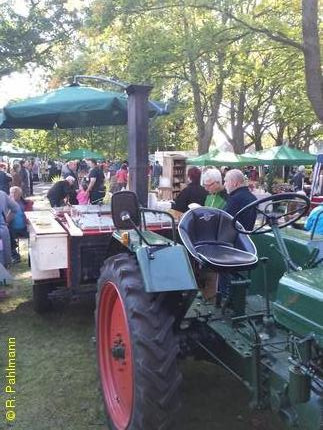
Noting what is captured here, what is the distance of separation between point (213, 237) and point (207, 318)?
2.15 ft

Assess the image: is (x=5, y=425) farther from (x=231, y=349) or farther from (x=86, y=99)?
(x=86, y=99)

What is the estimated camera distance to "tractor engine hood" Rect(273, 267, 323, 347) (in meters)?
2.02

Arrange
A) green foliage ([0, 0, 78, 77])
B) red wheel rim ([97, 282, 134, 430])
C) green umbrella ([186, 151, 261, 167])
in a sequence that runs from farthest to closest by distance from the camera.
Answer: green foliage ([0, 0, 78, 77]) → green umbrella ([186, 151, 261, 167]) → red wheel rim ([97, 282, 134, 430])

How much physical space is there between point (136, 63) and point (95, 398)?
12.1 m

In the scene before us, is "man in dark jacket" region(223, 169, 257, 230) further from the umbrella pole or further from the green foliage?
the green foliage

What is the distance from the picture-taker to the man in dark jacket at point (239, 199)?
A: 437 cm

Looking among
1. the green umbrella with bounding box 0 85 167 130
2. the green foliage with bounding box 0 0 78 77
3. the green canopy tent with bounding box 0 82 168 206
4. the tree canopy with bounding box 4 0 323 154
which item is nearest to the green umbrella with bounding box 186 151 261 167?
the tree canopy with bounding box 4 0 323 154

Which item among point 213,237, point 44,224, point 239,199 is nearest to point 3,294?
point 44,224

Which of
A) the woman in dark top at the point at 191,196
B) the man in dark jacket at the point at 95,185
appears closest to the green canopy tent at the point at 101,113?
the woman in dark top at the point at 191,196

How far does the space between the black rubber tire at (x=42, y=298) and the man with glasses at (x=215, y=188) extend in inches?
75.3

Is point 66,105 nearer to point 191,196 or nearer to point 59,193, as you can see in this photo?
point 191,196

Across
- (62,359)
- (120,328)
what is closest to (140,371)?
(120,328)

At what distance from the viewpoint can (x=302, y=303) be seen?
6.92 feet

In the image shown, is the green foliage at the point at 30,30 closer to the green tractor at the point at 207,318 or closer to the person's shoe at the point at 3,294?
the person's shoe at the point at 3,294
